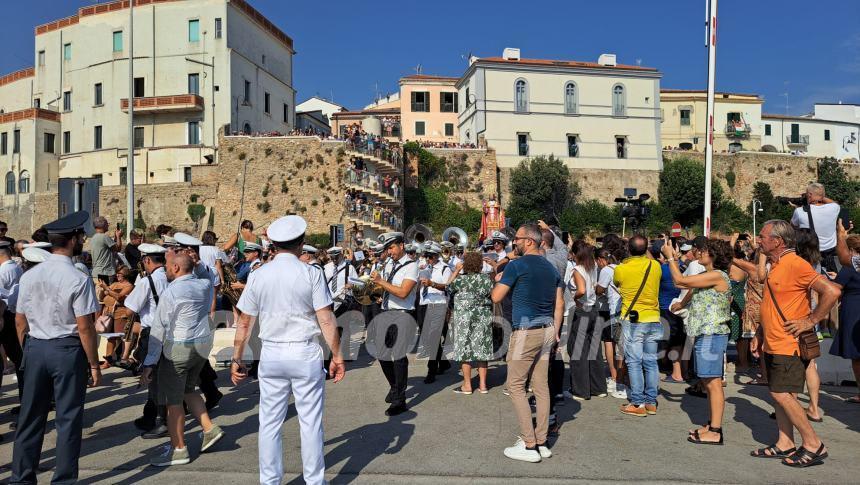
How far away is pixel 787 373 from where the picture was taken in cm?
552

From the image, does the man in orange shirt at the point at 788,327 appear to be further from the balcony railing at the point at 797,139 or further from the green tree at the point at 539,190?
the balcony railing at the point at 797,139

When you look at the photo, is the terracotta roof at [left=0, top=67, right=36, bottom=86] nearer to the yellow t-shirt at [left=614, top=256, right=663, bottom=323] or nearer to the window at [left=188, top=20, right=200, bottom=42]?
the window at [left=188, top=20, right=200, bottom=42]

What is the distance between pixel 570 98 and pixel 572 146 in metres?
3.56

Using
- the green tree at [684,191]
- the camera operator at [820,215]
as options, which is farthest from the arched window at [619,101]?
the camera operator at [820,215]

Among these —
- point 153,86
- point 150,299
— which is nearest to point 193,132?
point 153,86

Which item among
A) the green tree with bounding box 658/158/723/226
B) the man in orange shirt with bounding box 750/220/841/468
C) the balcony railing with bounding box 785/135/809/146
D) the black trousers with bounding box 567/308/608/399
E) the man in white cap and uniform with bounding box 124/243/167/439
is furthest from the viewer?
the balcony railing with bounding box 785/135/809/146

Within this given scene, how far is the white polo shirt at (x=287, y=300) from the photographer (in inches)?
187

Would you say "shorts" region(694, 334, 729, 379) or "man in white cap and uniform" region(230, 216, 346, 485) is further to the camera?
"shorts" region(694, 334, 729, 379)

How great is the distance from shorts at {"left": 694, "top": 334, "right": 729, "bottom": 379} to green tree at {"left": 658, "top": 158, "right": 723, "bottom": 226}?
43.6 meters

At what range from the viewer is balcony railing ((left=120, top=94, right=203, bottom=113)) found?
4350 cm

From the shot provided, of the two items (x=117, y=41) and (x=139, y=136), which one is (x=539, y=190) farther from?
(x=117, y=41)

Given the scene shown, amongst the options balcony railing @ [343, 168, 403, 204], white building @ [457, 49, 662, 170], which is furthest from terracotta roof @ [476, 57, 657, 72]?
balcony railing @ [343, 168, 403, 204]

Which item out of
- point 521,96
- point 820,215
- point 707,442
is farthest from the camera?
point 521,96

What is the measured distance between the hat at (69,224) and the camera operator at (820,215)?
803 centimetres
